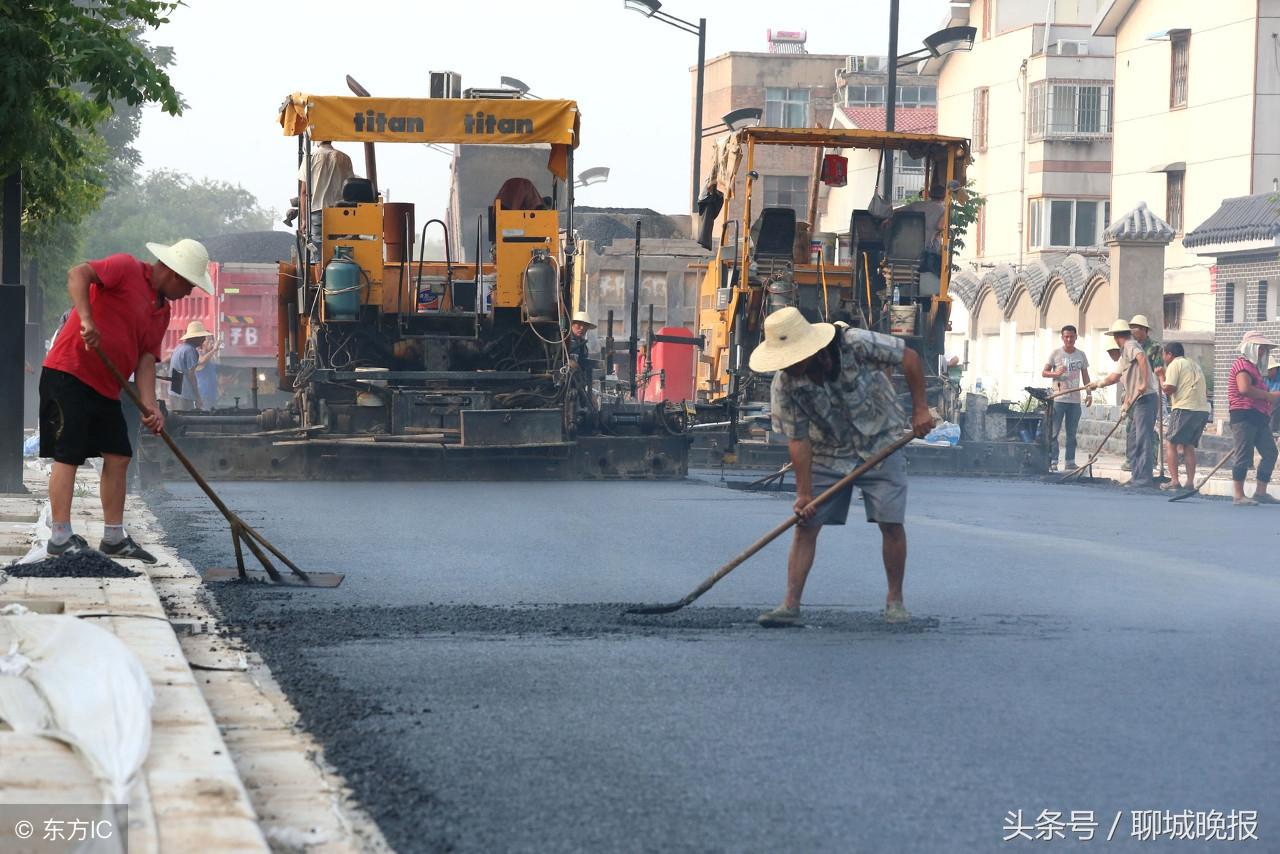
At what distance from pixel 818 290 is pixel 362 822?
12.7 metres

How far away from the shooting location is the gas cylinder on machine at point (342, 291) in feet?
43.5

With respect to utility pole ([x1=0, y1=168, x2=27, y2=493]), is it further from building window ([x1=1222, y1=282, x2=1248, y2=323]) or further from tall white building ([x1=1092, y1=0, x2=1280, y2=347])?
tall white building ([x1=1092, y1=0, x2=1280, y2=347])

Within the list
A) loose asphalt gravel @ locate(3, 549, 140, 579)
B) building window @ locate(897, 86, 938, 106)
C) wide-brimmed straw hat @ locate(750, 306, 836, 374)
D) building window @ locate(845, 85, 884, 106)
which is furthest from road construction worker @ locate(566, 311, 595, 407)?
building window @ locate(897, 86, 938, 106)

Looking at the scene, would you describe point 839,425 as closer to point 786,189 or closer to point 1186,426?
point 1186,426

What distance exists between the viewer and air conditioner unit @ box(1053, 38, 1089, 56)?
40000 mm

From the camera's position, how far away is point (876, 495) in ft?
22.9

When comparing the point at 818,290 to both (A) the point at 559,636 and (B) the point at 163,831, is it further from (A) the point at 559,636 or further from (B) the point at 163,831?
(B) the point at 163,831

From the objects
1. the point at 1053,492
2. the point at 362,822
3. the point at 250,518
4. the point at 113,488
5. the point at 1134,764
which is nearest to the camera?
the point at 362,822

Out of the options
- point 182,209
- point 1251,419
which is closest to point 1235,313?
point 1251,419

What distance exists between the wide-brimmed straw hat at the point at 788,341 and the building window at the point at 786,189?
1879 inches

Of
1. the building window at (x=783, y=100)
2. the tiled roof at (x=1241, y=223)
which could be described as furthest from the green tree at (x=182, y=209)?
the tiled roof at (x=1241, y=223)

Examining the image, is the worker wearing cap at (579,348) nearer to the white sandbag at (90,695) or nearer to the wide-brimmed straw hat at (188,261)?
the wide-brimmed straw hat at (188,261)

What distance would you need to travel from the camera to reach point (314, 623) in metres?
6.58

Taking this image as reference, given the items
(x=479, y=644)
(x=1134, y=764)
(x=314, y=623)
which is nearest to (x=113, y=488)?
(x=314, y=623)
